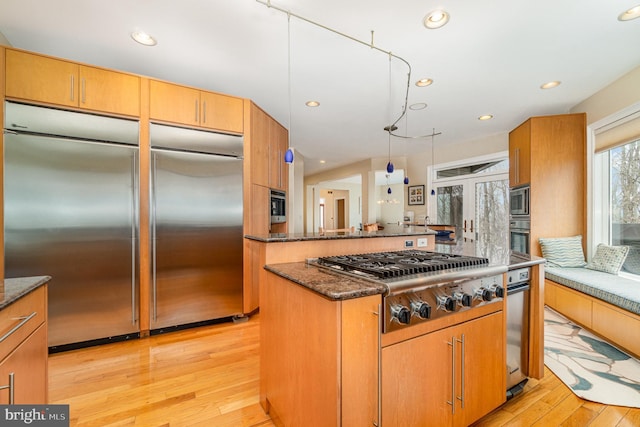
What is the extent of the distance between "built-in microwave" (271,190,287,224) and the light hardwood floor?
1738 mm

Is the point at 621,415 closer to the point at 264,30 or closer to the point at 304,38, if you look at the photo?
the point at 304,38

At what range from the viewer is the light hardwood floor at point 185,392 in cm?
152

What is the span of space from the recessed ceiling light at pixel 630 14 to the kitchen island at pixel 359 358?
214 cm

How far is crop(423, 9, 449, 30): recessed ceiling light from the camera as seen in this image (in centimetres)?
Result: 191

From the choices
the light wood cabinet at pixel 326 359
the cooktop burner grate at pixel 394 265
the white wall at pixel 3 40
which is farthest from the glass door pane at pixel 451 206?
the white wall at pixel 3 40

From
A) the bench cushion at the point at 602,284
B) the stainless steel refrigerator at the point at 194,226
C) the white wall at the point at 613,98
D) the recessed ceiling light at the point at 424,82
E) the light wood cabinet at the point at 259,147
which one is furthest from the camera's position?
the light wood cabinet at the point at 259,147

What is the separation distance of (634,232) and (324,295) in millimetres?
4035

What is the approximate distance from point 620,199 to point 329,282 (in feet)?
13.4

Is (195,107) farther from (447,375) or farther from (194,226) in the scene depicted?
(447,375)

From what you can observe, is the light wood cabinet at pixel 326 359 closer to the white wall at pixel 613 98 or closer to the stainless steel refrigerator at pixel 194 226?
the stainless steel refrigerator at pixel 194 226

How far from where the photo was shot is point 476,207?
5.29 metres

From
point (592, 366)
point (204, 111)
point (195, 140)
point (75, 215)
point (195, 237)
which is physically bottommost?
point (592, 366)

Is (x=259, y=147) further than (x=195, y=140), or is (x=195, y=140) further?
(x=259, y=147)

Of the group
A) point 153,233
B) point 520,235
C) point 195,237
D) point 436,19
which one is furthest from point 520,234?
point 153,233
